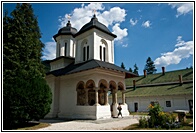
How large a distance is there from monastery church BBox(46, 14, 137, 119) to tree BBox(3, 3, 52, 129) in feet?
12.8

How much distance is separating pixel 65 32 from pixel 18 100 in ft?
46.5

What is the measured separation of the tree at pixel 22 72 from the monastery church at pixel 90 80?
389 cm

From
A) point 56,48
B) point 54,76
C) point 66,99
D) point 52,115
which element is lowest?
point 52,115

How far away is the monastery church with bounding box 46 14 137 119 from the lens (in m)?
14.3

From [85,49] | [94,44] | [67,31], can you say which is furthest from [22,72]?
[67,31]

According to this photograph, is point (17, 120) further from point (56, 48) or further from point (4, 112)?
point (56, 48)

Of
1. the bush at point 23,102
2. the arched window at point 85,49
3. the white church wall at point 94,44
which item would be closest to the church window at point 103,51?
the white church wall at point 94,44

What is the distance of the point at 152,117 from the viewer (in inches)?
375

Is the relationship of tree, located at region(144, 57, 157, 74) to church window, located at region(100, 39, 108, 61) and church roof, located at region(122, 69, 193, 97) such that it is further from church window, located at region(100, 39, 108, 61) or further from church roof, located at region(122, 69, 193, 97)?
church window, located at region(100, 39, 108, 61)

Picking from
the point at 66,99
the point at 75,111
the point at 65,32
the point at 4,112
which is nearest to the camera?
the point at 4,112

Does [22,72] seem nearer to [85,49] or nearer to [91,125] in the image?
[91,125]

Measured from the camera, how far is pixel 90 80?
1475 cm

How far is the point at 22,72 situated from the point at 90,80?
19.1 ft

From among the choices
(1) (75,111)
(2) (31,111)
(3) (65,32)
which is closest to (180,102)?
(1) (75,111)
